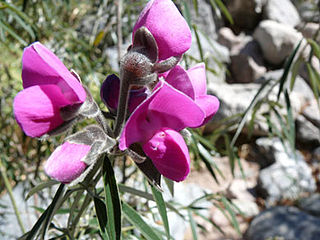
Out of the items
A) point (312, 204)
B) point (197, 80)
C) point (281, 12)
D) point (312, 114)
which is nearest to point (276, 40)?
point (281, 12)

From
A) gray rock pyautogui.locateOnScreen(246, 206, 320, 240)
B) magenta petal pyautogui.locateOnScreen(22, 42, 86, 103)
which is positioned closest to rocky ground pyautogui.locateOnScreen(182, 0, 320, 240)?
gray rock pyautogui.locateOnScreen(246, 206, 320, 240)

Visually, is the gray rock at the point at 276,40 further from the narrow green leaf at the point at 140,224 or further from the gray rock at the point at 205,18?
the narrow green leaf at the point at 140,224

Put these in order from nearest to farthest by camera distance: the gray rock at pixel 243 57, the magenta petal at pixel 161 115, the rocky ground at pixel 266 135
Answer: the magenta petal at pixel 161 115 < the rocky ground at pixel 266 135 < the gray rock at pixel 243 57

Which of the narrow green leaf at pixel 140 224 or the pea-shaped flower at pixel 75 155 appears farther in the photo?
the narrow green leaf at pixel 140 224

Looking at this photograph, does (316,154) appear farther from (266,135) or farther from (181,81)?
(181,81)

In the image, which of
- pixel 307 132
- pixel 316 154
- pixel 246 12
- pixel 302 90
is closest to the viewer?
pixel 316 154

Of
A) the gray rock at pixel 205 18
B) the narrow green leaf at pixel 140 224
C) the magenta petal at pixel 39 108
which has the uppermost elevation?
the magenta petal at pixel 39 108

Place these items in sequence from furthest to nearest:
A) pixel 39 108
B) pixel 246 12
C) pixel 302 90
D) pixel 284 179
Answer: pixel 246 12 < pixel 302 90 < pixel 284 179 < pixel 39 108

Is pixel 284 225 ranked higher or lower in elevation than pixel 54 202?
lower

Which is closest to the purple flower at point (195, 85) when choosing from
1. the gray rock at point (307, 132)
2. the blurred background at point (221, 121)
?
the blurred background at point (221, 121)
